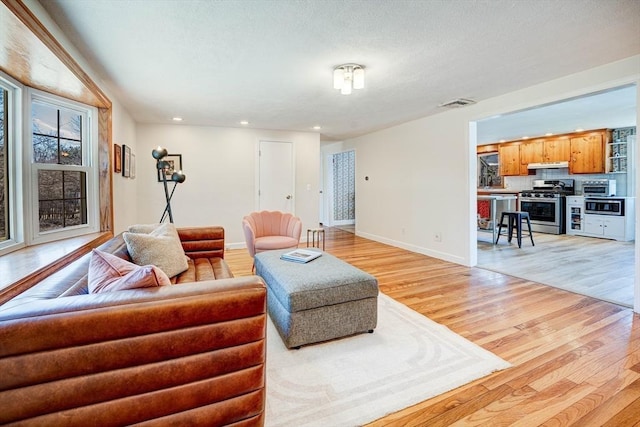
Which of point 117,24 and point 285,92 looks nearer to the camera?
point 117,24

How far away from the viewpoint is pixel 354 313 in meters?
2.25

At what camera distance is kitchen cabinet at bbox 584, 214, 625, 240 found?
6090mm

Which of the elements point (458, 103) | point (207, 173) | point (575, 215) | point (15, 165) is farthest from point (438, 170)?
point (15, 165)

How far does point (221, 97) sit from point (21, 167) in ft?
6.75

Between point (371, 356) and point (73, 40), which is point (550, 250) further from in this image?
point (73, 40)

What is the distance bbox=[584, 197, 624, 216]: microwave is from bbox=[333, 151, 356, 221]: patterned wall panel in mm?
5199

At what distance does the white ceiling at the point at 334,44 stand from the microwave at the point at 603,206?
15.3 feet

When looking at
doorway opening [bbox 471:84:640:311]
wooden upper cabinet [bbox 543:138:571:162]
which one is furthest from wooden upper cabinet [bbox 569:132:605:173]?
doorway opening [bbox 471:84:640:311]

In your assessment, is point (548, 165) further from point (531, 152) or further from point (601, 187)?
point (601, 187)

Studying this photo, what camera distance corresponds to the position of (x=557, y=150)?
7.16 m

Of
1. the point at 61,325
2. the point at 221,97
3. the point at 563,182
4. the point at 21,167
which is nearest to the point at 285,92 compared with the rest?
the point at 221,97

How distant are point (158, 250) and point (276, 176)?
391 cm

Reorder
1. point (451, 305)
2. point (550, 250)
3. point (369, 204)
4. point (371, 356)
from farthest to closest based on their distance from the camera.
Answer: point (369, 204) < point (550, 250) < point (451, 305) < point (371, 356)

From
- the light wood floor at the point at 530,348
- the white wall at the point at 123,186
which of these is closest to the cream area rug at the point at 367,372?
the light wood floor at the point at 530,348
